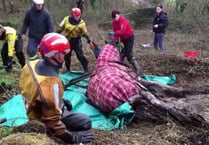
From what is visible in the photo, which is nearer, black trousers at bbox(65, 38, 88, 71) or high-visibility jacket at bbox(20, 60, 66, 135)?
high-visibility jacket at bbox(20, 60, 66, 135)

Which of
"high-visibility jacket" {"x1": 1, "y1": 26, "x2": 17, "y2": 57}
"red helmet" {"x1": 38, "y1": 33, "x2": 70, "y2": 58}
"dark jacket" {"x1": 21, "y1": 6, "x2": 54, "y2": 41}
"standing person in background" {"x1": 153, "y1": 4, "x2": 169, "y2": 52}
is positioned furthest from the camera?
"standing person in background" {"x1": 153, "y1": 4, "x2": 169, "y2": 52}

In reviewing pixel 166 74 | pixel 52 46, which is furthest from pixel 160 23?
pixel 52 46

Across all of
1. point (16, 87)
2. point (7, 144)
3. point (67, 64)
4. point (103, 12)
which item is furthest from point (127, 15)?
point (7, 144)

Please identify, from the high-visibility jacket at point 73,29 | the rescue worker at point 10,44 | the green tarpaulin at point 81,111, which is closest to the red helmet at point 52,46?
the green tarpaulin at point 81,111

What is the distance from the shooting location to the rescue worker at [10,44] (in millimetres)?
9016

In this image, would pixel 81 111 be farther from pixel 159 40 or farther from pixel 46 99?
pixel 159 40

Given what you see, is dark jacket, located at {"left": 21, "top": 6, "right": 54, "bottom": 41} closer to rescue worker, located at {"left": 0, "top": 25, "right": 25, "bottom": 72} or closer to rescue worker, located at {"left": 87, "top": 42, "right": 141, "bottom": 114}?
rescue worker, located at {"left": 0, "top": 25, "right": 25, "bottom": 72}

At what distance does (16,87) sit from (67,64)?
173 centimetres

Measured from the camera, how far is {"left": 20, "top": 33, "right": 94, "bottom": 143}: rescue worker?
14.3 feet

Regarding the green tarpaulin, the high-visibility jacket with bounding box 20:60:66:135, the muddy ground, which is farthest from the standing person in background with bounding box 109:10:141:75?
the high-visibility jacket with bounding box 20:60:66:135

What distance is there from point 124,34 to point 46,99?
5.65m

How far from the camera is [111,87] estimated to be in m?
6.64

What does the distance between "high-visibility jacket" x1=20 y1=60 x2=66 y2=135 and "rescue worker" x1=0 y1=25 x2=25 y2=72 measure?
456 centimetres

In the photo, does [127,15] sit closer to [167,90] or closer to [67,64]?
[67,64]
